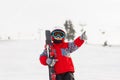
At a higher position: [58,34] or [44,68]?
[58,34]

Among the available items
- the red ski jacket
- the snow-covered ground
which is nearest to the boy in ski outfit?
the red ski jacket

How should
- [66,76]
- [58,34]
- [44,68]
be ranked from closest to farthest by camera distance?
[66,76], [58,34], [44,68]

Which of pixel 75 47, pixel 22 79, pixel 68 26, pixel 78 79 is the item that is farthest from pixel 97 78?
pixel 68 26

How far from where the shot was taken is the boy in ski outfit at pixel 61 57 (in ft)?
25.5

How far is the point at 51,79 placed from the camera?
25.2ft

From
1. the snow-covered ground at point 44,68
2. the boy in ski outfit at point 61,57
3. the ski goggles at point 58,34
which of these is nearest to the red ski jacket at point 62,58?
the boy in ski outfit at point 61,57

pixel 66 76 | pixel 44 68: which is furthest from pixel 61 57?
pixel 44 68

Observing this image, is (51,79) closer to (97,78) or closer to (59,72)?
(59,72)

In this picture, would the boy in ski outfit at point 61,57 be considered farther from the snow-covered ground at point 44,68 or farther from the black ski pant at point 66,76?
the snow-covered ground at point 44,68

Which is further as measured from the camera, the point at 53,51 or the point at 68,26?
the point at 68,26

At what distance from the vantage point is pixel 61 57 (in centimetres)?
780

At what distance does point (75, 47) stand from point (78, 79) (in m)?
5.13

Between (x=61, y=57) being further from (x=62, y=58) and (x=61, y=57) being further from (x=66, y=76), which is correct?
(x=66, y=76)

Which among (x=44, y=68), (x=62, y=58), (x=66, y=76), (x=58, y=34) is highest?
(x=58, y=34)
